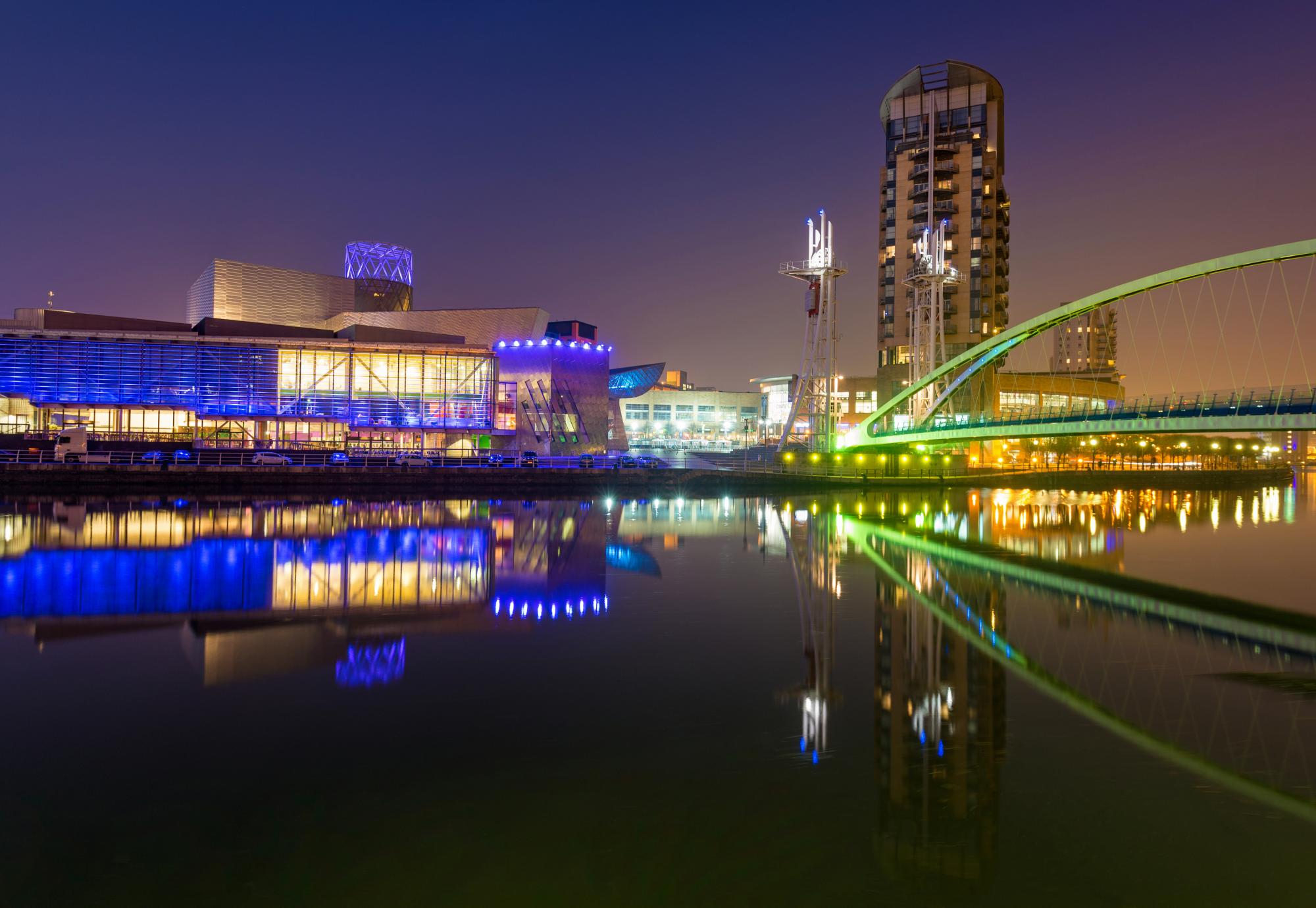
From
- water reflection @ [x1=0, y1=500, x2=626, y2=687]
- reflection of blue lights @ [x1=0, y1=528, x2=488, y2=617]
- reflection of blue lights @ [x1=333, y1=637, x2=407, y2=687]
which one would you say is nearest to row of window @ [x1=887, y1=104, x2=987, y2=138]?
water reflection @ [x1=0, y1=500, x2=626, y2=687]

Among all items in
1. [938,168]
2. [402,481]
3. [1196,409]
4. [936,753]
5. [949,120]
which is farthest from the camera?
[949,120]

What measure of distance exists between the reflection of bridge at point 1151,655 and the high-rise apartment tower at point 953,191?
7209 centimetres

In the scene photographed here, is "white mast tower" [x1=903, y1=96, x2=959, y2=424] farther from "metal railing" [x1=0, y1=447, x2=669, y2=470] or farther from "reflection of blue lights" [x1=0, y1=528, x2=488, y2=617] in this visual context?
"reflection of blue lights" [x1=0, y1=528, x2=488, y2=617]

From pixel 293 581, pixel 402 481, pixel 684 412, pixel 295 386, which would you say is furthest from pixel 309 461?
pixel 684 412

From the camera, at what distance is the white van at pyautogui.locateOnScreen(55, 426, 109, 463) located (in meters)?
46.2

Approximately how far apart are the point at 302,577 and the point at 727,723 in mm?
12230

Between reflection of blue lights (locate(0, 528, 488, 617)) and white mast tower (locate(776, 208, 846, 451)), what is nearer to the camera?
reflection of blue lights (locate(0, 528, 488, 617))

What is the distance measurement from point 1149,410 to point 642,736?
29.6 metres

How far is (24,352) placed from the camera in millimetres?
62594

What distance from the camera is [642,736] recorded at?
8.73 meters

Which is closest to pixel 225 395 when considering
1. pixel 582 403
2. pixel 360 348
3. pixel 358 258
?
pixel 360 348

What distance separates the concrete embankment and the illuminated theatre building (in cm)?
1243

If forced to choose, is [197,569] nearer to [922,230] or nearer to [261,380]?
[261,380]

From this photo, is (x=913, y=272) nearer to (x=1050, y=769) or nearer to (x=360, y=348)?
(x=360, y=348)
